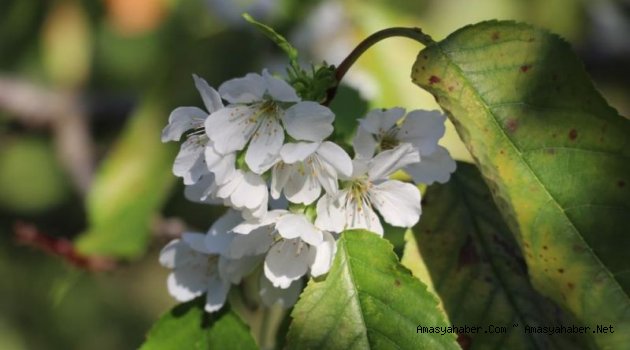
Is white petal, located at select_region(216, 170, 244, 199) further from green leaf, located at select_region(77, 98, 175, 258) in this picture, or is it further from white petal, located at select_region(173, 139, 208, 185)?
green leaf, located at select_region(77, 98, 175, 258)

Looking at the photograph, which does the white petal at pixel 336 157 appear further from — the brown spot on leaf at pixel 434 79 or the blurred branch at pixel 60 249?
the blurred branch at pixel 60 249

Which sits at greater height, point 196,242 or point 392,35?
point 392,35

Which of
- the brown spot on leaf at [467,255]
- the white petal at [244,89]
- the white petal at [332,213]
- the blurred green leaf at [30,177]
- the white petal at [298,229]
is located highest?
the white petal at [244,89]

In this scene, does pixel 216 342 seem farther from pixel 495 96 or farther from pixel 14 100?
pixel 14 100

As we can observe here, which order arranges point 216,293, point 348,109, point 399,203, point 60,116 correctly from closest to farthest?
point 399,203 < point 216,293 < point 348,109 < point 60,116

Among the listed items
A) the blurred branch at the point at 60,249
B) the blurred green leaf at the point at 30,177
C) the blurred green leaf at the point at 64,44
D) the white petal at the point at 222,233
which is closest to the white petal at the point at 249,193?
the white petal at the point at 222,233

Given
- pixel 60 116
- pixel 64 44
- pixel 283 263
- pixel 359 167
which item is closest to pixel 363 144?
pixel 359 167

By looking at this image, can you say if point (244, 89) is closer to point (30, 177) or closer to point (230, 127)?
point (230, 127)
